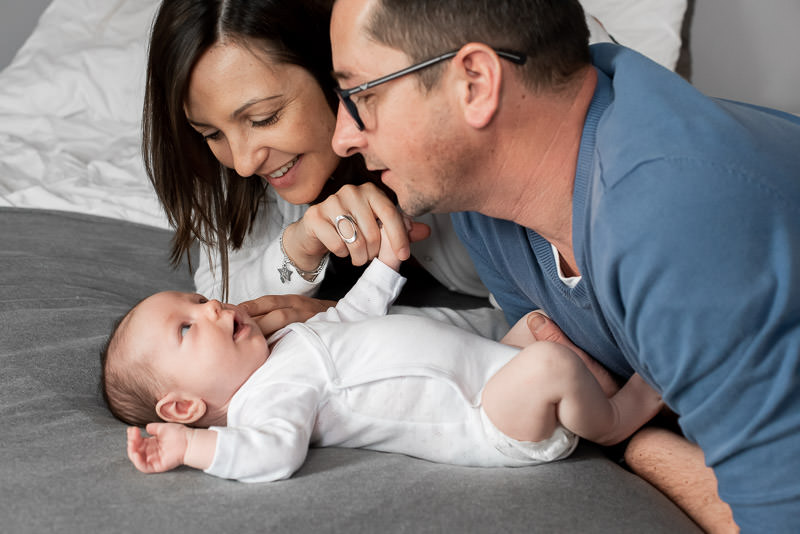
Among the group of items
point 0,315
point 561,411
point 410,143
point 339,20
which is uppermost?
point 339,20

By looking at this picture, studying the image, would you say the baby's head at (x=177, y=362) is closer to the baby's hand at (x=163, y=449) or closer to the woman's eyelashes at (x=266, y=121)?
the baby's hand at (x=163, y=449)

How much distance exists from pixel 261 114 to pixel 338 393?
641mm

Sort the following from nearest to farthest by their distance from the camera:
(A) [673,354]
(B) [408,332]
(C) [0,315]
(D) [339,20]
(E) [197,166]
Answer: (A) [673,354]
(D) [339,20]
(B) [408,332]
(C) [0,315]
(E) [197,166]

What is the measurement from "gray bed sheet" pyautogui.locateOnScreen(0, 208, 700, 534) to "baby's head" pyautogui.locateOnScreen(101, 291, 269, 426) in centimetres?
7

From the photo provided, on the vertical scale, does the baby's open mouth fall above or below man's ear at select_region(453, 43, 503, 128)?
below

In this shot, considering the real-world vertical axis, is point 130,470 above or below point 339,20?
below

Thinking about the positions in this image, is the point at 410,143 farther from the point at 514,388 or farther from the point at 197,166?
the point at 197,166

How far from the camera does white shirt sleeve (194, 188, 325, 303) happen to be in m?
1.91

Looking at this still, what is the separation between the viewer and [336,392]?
138cm

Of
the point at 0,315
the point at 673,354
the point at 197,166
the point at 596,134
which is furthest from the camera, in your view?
the point at 197,166

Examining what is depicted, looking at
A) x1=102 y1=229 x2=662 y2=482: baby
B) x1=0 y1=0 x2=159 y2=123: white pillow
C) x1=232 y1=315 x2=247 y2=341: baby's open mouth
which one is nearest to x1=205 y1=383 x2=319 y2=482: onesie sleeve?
x1=102 y1=229 x2=662 y2=482: baby

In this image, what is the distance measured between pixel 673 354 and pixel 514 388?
309mm

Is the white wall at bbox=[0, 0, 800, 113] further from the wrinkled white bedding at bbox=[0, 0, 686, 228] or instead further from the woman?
the woman

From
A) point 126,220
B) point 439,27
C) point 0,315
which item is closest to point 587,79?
point 439,27
